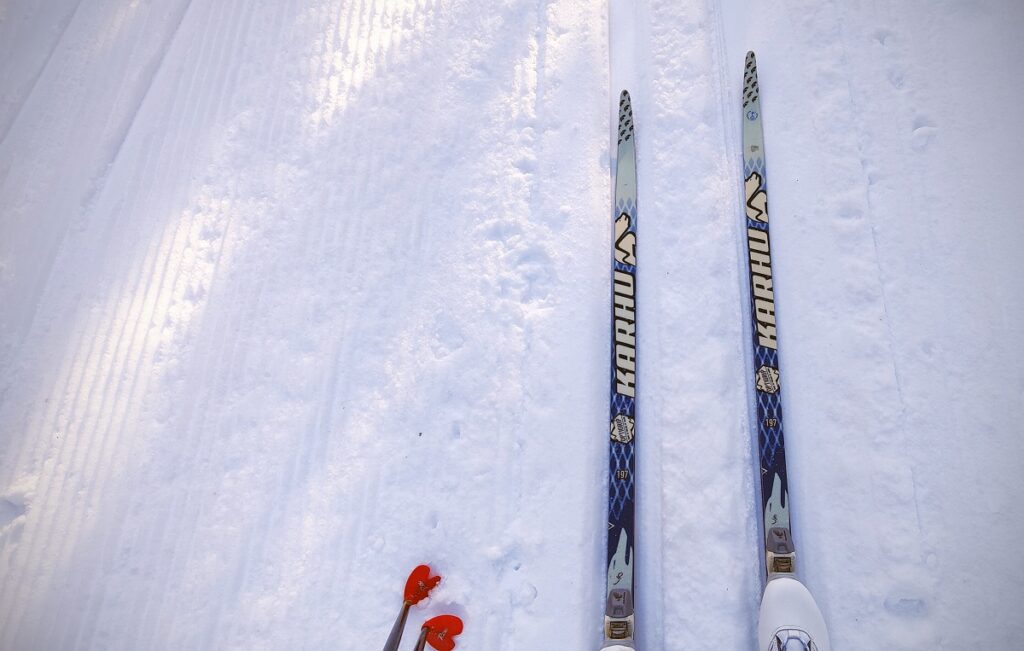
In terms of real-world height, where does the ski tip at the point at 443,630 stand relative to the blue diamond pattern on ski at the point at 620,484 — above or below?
below

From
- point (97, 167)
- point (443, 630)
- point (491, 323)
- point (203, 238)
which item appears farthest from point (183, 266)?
point (443, 630)

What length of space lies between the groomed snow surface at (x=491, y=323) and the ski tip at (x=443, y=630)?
0.09 metres

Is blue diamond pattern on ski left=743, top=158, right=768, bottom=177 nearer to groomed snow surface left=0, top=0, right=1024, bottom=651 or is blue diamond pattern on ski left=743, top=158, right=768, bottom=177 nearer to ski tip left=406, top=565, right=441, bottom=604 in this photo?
groomed snow surface left=0, top=0, right=1024, bottom=651

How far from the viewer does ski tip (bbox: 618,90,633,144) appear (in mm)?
1809

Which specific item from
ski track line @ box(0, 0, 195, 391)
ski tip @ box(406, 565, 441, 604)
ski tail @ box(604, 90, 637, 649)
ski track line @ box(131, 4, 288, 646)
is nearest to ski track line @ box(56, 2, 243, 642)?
ski track line @ box(131, 4, 288, 646)

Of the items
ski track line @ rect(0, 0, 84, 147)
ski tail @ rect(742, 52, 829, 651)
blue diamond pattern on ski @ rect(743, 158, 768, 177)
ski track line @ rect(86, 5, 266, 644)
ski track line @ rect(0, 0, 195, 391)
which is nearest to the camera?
ski tail @ rect(742, 52, 829, 651)

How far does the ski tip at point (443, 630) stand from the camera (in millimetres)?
1378

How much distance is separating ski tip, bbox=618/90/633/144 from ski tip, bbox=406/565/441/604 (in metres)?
1.55

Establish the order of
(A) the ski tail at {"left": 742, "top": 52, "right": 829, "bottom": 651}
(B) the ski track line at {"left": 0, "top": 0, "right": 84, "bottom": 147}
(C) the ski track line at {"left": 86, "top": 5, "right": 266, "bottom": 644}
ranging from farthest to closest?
(B) the ski track line at {"left": 0, "top": 0, "right": 84, "bottom": 147}, (C) the ski track line at {"left": 86, "top": 5, "right": 266, "bottom": 644}, (A) the ski tail at {"left": 742, "top": 52, "right": 829, "bottom": 651}

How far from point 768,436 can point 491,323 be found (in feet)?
2.98

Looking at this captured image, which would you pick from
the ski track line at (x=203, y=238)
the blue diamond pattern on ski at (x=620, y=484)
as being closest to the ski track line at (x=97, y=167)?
the ski track line at (x=203, y=238)

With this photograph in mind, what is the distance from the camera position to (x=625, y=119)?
1.82 metres

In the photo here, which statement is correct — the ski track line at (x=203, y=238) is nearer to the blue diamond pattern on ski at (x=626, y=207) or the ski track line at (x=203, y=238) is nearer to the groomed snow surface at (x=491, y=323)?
the groomed snow surface at (x=491, y=323)

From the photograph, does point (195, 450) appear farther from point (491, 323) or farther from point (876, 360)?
point (876, 360)
